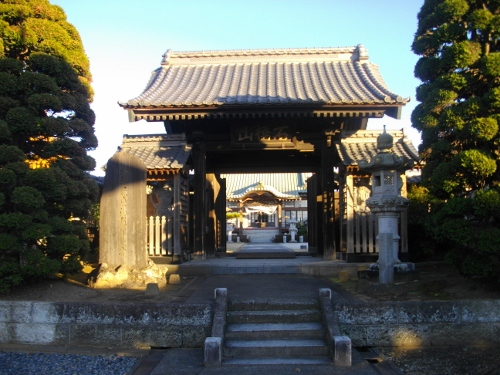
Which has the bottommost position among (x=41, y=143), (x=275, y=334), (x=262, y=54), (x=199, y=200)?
(x=275, y=334)

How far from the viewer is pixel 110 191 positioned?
352 inches

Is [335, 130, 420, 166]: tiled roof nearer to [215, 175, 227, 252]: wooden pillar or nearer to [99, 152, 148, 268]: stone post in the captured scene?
[215, 175, 227, 252]: wooden pillar

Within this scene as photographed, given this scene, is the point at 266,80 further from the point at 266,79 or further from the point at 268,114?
the point at 268,114

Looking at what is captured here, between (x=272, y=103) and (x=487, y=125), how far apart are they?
16.7ft

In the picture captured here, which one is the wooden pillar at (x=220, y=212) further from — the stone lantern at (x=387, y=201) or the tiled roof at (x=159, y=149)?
the stone lantern at (x=387, y=201)

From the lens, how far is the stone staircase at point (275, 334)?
5867 millimetres

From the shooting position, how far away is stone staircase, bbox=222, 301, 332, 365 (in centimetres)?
587

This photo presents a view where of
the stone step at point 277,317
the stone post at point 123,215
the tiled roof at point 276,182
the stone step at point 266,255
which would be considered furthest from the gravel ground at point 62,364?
the tiled roof at point 276,182

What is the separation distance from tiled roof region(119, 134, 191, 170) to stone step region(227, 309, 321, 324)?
5.51 metres

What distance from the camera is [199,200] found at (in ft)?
41.1

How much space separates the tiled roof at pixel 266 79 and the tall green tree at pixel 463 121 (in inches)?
102

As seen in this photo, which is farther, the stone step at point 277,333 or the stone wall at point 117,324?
the stone wall at point 117,324

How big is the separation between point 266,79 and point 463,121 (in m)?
7.74

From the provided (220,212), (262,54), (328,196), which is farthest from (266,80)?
(220,212)
